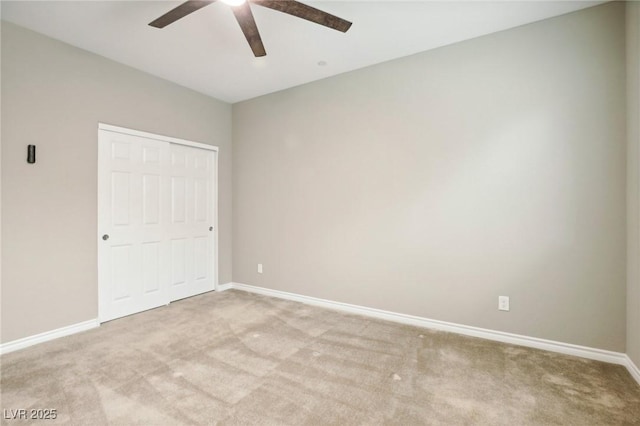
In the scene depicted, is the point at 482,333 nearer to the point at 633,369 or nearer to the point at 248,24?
the point at 633,369

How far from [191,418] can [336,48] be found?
3.26 m

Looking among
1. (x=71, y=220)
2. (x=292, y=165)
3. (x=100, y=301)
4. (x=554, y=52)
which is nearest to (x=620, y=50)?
(x=554, y=52)

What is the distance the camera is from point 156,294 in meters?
3.62

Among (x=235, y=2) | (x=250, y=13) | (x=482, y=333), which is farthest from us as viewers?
(x=482, y=333)

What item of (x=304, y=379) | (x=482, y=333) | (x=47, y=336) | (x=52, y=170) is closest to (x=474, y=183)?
(x=482, y=333)

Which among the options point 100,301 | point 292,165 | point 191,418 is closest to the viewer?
point 191,418

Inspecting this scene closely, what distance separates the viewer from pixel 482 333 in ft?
9.04

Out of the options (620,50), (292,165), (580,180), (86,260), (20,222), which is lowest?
(86,260)

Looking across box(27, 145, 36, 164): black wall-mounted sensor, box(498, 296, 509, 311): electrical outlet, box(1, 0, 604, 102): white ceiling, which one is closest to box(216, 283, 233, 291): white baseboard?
box(27, 145, 36, 164): black wall-mounted sensor

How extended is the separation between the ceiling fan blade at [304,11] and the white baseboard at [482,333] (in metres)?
2.80

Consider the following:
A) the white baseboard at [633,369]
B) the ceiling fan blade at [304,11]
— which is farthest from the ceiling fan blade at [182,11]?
the white baseboard at [633,369]

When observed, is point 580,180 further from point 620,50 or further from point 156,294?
point 156,294

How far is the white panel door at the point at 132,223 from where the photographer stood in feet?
10.3

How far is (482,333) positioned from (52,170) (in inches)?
172
